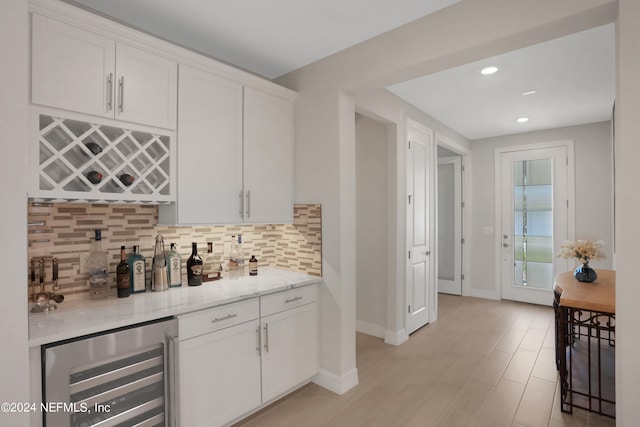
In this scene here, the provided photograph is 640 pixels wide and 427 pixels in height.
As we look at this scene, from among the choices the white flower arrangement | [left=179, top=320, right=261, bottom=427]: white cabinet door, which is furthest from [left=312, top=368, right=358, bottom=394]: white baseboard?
the white flower arrangement

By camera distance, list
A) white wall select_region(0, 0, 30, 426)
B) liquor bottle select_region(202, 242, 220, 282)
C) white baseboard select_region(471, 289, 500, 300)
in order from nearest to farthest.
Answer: white wall select_region(0, 0, 30, 426)
liquor bottle select_region(202, 242, 220, 282)
white baseboard select_region(471, 289, 500, 300)

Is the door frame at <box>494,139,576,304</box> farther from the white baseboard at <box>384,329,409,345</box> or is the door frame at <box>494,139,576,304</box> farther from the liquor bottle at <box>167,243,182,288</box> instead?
the liquor bottle at <box>167,243,182,288</box>

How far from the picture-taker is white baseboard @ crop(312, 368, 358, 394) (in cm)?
265

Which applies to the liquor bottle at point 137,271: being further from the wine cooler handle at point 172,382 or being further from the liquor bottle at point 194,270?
the wine cooler handle at point 172,382

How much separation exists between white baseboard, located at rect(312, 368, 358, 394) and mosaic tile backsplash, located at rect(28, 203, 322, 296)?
825 mm

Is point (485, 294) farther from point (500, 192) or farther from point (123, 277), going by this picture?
point (123, 277)

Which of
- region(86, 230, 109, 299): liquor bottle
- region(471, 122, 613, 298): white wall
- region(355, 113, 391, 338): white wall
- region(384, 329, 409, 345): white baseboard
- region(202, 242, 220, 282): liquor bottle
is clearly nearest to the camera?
region(86, 230, 109, 299): liquor bottle

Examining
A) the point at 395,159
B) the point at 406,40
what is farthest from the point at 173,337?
the point at 395,159

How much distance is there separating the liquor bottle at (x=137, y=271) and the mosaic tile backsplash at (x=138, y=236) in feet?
0.41

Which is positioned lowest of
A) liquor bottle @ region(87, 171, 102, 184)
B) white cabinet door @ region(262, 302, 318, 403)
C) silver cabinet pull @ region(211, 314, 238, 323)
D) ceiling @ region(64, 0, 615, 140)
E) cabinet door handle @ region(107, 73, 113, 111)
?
white cabinet door @ region(262, 302, 318, 403)

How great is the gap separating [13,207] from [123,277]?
0.84 meters

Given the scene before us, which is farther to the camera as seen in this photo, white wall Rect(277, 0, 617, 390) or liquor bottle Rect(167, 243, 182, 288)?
liquor bottle Rect(167, 243, 182, 288)

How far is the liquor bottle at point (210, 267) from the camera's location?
2.57 metres

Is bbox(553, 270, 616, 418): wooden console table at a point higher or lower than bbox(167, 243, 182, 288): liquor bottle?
lower
